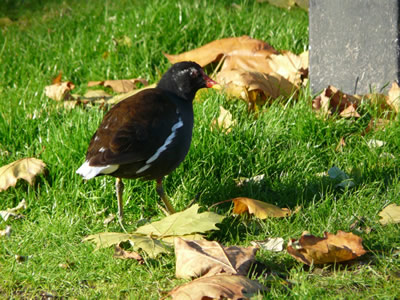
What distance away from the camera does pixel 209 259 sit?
295cm

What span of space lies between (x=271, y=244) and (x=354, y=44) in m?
1.98

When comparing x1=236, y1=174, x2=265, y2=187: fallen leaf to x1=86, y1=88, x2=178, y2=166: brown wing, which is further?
x1=236, y1=174, x2=265, y2=187: fallen leaf

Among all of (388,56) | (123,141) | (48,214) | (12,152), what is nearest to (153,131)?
(123,141)

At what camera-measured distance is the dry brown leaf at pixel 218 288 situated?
2672 millimetres

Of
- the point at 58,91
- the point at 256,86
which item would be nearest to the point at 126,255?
the point at 256,86

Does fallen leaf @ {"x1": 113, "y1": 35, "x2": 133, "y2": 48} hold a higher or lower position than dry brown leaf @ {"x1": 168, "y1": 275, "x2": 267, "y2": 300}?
lower

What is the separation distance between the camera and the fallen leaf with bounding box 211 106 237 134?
4.23 m

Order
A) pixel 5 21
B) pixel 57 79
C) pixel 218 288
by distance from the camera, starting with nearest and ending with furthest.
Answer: pixel 218 288, pixel 57 79, pixel 5 21

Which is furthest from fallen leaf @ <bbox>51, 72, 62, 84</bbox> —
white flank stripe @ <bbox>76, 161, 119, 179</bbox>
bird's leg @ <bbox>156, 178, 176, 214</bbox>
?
white flank stripe @ <bbox>76, 161, 119, 179</bbox>

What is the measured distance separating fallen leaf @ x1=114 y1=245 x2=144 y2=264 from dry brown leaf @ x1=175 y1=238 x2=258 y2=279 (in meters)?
0.26

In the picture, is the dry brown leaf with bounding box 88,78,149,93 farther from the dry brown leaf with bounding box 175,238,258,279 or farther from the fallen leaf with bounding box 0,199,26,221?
the dry brown leaf with bounding box 175,238,258,279

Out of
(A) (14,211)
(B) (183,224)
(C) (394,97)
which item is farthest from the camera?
(C) (394,97)

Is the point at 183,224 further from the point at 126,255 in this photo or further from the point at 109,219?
the point at 109,219

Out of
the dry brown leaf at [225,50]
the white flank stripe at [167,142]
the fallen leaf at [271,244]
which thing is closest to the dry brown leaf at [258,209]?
the fallen leaf at [271,244]
